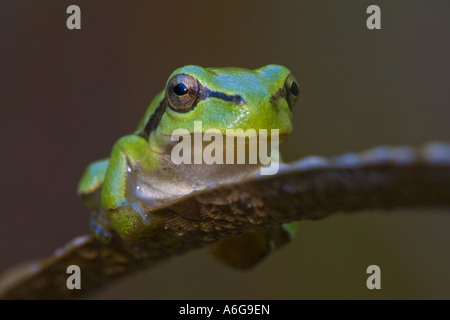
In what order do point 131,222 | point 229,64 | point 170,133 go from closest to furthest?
point 131,222 < point 170,133 < point 229,64

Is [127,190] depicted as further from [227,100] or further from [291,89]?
[291,89]

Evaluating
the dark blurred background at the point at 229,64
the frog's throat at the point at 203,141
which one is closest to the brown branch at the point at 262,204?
the frog's throat at the point at 203,141

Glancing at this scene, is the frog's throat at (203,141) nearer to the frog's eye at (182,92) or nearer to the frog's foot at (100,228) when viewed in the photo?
the frog's eye at (182,92)

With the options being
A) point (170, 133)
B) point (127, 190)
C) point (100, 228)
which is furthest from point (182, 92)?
point (100, 228)

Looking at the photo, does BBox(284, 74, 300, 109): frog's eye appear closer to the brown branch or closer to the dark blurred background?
the brown branch

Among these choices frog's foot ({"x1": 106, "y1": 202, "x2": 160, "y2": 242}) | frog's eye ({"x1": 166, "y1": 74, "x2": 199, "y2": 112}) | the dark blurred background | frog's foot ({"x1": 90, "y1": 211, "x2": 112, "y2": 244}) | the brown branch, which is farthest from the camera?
the dark blurred background

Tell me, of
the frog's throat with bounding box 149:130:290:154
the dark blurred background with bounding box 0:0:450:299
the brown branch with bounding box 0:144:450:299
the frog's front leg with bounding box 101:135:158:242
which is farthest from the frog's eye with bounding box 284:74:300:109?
the dark blurred background with bounding box 0:0:450:299

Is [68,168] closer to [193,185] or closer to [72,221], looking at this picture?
[72,221]
